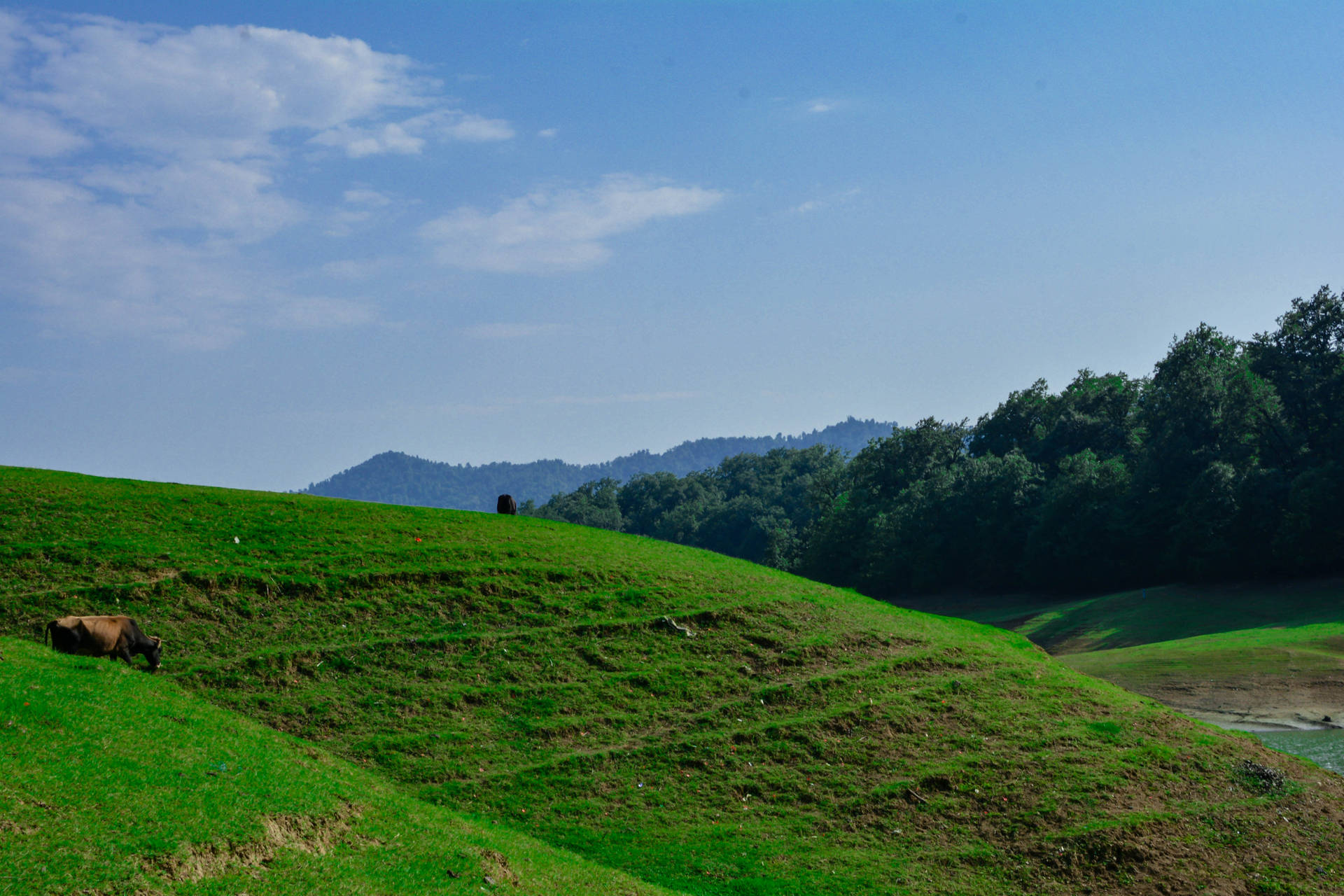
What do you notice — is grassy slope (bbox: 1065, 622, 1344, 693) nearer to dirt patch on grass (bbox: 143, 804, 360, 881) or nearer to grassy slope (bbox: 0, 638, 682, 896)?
grassy slope (bbox: 0, 638, 682, 896)

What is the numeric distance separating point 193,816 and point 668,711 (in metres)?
12.3

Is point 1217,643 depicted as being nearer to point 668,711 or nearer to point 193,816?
point 668,711

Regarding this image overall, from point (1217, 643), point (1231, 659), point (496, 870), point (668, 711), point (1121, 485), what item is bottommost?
point (1231, 659)

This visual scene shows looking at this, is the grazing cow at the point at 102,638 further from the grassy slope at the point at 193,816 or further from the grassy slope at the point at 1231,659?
the grassy slope at the point at 1231,659

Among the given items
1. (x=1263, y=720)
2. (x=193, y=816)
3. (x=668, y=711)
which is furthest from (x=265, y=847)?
(x=1263, y=720)

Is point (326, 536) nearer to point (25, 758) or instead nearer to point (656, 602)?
point (656, 602)

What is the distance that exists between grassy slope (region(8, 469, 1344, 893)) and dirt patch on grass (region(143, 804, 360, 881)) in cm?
487

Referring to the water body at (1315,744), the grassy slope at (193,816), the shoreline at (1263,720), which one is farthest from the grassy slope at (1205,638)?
the grassy slope at (193,816)

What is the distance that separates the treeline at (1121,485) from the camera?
215ft

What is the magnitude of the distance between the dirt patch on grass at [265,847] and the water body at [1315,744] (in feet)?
92.5

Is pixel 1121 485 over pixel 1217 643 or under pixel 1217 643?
over

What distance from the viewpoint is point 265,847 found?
1137 cm

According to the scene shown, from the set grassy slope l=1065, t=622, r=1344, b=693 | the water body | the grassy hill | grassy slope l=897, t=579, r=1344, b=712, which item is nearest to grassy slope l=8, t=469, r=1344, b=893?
the water body

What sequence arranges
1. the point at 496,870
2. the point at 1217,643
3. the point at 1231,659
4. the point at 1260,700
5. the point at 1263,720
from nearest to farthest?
the point at 496,870, the point at 1263,720, the point at 1260,700, the point at 1231,659, the point at 1217,643
